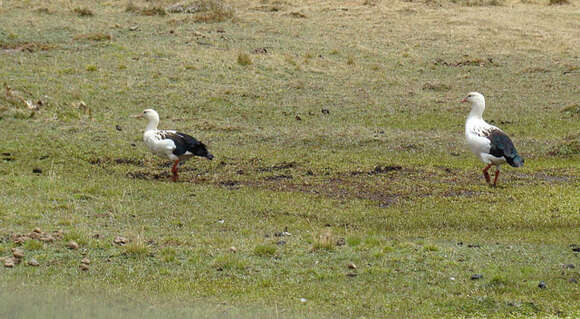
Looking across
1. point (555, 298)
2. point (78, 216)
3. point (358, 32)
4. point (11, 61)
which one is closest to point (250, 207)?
point (78, 216)

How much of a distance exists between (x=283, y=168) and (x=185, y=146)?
2.22m

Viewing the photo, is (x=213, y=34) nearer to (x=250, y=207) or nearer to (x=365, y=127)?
(x=365, y=127)

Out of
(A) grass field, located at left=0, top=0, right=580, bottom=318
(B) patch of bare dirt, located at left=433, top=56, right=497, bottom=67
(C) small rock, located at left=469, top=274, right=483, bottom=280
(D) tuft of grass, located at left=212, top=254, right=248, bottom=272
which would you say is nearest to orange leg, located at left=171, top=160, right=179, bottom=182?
(A) grass field, located at left=0, top=0, right=580, bottom=318

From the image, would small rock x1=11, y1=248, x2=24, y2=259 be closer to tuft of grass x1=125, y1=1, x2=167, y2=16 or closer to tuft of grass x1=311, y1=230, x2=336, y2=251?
tuft of grass x1=311, y1=230, x2=336, y2=251

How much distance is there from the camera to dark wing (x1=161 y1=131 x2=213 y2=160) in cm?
1505

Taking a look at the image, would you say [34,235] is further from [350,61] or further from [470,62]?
[470,62]

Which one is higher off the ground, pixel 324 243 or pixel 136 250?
pixel 324 243

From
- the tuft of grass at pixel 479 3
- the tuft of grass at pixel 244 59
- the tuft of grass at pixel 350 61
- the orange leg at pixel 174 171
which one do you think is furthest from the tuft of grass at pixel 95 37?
the tuft of grass at pixel 479 3

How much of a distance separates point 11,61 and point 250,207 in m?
13.4

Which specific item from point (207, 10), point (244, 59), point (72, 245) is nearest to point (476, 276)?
point (72, 245)

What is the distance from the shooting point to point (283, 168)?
16312 mm

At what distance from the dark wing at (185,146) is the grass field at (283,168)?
0.53 m

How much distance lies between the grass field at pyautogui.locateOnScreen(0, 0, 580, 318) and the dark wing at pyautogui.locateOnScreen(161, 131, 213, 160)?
0.53m

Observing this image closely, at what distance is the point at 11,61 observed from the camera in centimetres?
2388
